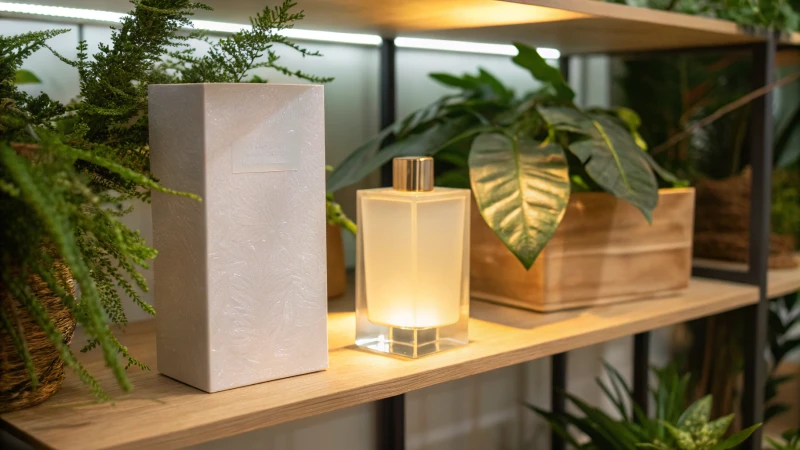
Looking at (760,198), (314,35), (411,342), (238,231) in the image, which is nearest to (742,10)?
(760,198)

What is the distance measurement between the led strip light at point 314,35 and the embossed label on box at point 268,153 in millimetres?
197

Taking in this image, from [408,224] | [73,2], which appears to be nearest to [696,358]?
[408,224]

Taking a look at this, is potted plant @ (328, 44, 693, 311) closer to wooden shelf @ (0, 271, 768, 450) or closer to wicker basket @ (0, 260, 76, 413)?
wooden shelf @ (0, 271, 768, 450)

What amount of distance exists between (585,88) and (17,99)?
1.23 meters

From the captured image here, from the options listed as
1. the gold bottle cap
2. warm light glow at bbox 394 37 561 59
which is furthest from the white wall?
the gold bottle cap

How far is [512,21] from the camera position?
1006 millimetres

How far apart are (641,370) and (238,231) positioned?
3.40ft

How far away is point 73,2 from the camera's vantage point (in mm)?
838

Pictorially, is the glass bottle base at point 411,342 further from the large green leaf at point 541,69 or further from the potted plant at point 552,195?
the large green leaf at point 541,69

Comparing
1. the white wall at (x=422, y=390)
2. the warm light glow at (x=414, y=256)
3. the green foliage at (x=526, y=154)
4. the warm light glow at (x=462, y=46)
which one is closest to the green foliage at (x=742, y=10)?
the green foliage at (x=526, y=154)

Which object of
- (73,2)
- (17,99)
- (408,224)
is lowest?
(408,224)

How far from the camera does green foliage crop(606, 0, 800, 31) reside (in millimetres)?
1147

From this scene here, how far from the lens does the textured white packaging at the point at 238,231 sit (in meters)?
0.66

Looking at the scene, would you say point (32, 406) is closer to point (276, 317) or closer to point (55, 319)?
point (55, 319)
